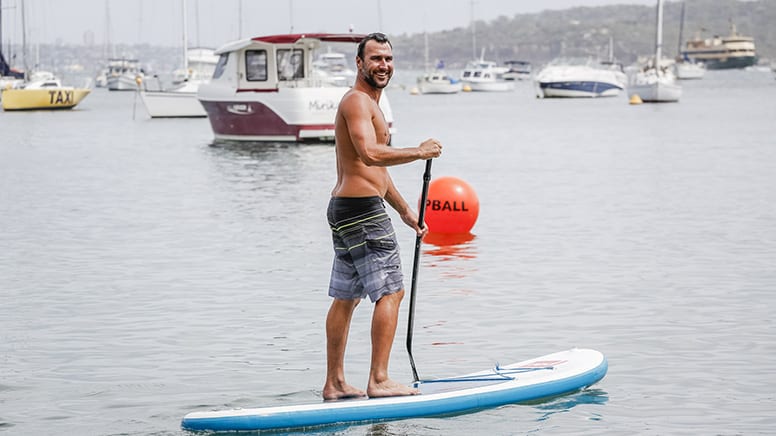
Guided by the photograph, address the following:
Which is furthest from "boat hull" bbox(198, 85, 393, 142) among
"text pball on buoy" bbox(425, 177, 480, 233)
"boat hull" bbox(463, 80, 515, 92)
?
"boat hull" bbox(463, 80, 515, 92)

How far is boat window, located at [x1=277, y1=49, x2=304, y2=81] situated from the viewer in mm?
34031

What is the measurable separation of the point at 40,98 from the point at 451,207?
52.1 meters

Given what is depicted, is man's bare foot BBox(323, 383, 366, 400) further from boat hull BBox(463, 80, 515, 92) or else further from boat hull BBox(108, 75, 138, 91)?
boat hull BBox(463, 80, 515, 92)

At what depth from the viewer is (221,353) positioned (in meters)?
9.45

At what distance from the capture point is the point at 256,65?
34.1 m

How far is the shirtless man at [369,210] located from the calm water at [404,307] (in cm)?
61

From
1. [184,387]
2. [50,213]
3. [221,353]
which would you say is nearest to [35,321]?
[221,353]

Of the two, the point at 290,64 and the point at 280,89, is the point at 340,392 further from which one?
the point at 290,64

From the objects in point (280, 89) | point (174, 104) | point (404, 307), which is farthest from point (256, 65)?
point (404, 307)

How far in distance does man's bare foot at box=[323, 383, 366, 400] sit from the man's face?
5.82ft

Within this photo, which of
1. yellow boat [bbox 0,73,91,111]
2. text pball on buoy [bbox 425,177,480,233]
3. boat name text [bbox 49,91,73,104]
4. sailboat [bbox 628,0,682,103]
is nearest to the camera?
text pball on buoy [bbox 425,177,480,233]

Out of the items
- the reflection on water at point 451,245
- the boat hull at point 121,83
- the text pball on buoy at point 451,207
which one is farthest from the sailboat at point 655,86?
the boat hull at point 121,83

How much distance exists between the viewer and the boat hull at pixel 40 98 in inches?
2488

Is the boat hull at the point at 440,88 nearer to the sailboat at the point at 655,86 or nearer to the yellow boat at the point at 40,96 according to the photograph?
the sailboat at the point at 655,86
